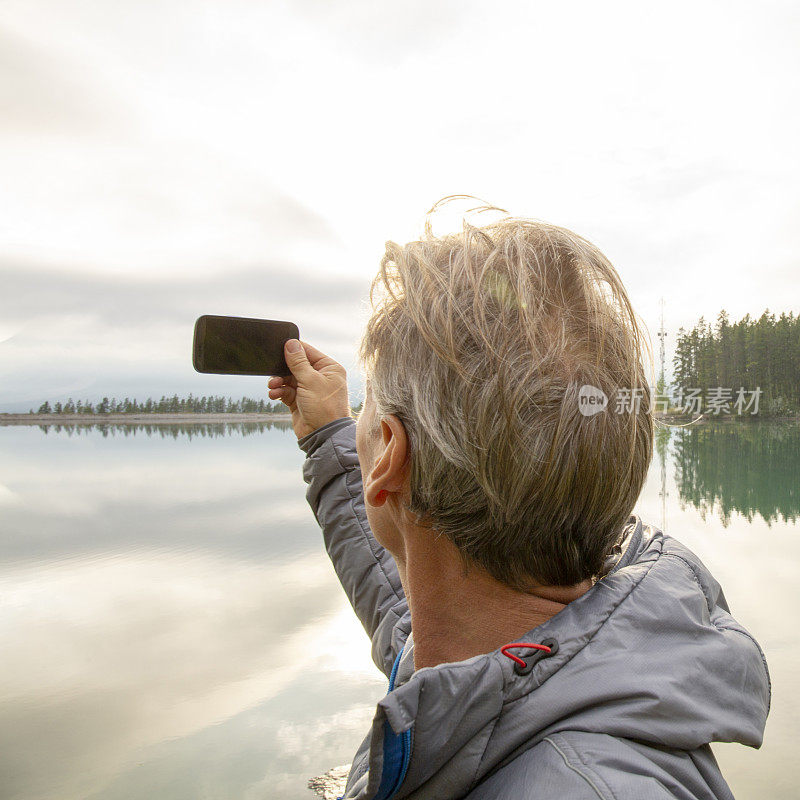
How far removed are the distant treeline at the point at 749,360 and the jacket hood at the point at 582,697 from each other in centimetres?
3988

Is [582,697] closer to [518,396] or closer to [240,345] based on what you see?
[518,396]

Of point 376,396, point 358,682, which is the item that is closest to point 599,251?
point 376,396

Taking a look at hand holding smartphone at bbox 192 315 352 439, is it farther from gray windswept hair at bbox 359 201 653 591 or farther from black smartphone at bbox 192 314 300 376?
gray windswept hair at bbox 359 201 653 591

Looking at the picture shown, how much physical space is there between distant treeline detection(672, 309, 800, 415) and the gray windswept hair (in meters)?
39.8

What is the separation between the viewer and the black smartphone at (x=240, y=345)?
1.28 metres

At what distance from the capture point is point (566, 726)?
625 mm

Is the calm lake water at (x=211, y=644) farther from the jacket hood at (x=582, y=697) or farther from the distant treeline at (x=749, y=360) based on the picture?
the distant treeline at (x=749, y=360)

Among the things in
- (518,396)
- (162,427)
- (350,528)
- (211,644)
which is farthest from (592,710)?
(162,427)

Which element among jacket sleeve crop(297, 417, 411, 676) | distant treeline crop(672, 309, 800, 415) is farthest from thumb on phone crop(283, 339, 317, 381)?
distant treeline crop(672, 309, 800, 415)

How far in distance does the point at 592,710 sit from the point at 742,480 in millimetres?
13896

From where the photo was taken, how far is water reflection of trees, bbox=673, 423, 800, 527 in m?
9.62

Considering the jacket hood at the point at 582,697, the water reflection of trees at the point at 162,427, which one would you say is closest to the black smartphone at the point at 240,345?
the jacket hood at the point at 582,697

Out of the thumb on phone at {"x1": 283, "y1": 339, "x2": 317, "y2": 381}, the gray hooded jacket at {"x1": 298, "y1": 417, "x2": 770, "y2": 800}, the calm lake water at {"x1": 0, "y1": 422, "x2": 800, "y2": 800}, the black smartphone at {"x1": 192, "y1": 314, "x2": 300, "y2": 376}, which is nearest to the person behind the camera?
the gray hooded jacket at {"x1": 298, "y1": 417, "x2": 770, "y2": 800}

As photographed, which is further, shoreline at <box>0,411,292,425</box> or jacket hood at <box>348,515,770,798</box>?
shoreline at <box>0,411,292,425</box>
